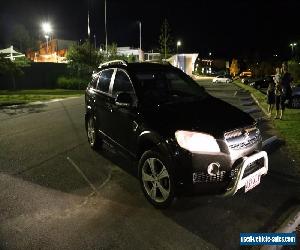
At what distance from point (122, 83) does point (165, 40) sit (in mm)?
53878

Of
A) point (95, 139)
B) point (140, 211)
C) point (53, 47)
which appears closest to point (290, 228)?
point (140, 211)

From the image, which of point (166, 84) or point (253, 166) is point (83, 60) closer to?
point (166, 84)

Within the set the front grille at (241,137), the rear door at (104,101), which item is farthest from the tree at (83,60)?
the front grille at (241,137)

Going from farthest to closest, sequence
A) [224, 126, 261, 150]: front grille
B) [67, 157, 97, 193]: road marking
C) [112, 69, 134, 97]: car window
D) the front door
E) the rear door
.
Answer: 1. the rear door
2. [112, 69, 134, 97]: car window
3. [67, 157, 97, 193]: road marking
4. the front door
5. [224, 126, 261, 150]: front grille

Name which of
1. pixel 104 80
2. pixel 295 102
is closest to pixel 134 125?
pixel 104 80

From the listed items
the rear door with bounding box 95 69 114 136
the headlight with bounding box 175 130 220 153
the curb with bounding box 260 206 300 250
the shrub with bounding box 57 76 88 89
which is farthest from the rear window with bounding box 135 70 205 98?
the shrub with bounding box 57 76 88 89

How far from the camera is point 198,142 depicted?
4488 millimetres

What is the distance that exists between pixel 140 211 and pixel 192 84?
2581mm

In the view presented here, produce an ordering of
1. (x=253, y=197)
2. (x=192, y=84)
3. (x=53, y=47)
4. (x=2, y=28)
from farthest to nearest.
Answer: (x=2, y=28)
(x=53, y=47)
(x=192, y=84)
(x=253, y=197)

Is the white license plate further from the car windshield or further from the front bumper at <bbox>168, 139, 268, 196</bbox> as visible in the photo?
the car windshield

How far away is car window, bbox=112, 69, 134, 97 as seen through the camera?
596 cm

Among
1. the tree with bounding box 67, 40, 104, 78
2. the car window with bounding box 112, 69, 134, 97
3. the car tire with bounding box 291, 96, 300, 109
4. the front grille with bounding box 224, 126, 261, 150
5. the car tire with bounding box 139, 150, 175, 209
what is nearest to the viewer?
the front grille with bounding box 224, 126, 261, 150

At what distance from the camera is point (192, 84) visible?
6.40 meters

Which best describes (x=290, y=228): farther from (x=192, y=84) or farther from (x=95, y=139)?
(x=95, y=139)
